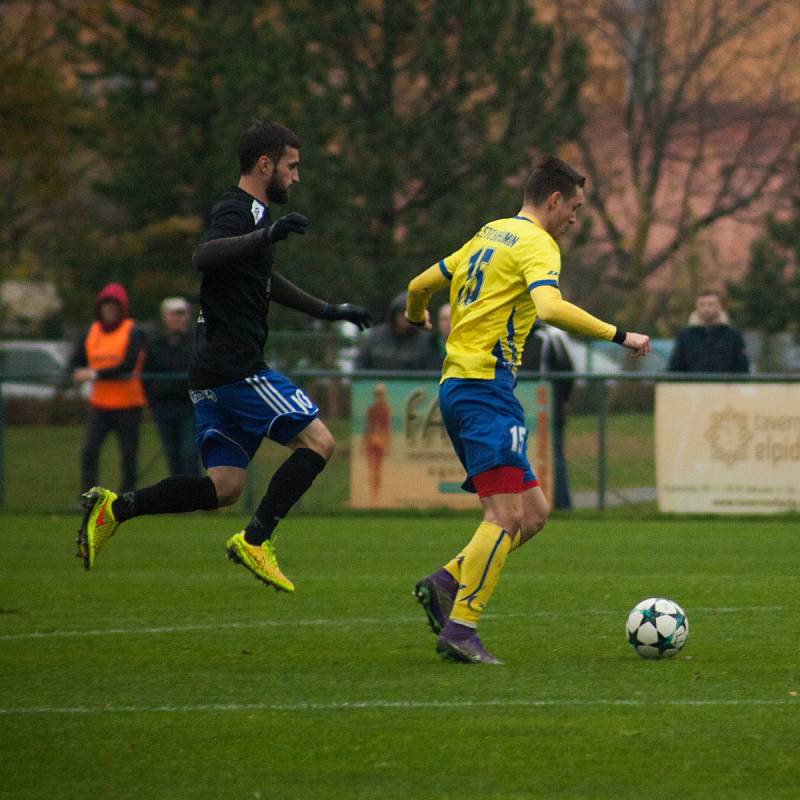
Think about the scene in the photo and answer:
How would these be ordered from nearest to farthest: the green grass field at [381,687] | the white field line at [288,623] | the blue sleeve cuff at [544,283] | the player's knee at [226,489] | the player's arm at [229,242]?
1. the green grass field at [381,687]
2. the blue sleeve cuff at [544,283]
3. the player's arm at [229,242]
4. the white field line at [288,623]
5. the player's knee at [226,489]

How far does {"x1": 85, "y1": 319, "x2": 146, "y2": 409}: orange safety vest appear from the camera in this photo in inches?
620

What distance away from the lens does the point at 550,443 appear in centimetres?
1525

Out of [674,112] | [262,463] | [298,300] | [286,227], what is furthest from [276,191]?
[674,112]

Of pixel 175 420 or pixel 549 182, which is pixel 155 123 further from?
pixel 549 182

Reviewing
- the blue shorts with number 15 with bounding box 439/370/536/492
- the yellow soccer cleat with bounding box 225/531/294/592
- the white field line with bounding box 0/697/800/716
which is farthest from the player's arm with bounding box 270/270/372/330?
the white field line with bounding box 0/697/800/716

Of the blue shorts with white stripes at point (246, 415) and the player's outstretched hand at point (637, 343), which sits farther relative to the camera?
the blue shorts with white stripes at point (246, 415)

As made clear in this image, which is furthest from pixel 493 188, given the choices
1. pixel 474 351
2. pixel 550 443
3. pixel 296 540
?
pixel 474 351

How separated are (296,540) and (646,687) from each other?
692cm

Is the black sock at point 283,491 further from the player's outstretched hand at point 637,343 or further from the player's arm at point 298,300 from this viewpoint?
the player's outstretched hand at point 637,343

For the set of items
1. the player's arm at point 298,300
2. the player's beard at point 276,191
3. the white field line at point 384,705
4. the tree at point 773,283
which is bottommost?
the white field line at point 384,705

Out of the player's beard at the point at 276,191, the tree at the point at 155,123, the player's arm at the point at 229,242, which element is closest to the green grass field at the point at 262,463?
the player's beard at the point at 276,191

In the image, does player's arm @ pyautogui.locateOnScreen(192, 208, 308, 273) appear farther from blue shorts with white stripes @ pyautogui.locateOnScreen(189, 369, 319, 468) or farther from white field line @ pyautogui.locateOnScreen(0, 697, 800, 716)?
white field line @ pyautogui.locateOnScreen(0, 697, 800, 716)

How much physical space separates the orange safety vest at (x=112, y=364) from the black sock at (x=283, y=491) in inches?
295

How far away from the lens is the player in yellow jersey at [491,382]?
7141 millimetres
